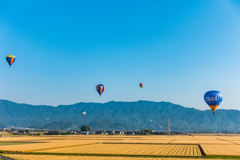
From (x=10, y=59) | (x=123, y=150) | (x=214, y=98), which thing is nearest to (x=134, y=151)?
(x=123, y=150)

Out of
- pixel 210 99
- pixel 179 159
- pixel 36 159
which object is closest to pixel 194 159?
pixel 179 159

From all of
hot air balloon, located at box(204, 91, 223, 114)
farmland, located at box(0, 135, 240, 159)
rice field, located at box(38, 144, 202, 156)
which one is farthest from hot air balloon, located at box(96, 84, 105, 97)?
rice field, located at box(38, 144, 202, 156)

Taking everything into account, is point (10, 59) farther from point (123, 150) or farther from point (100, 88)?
point (123, 150)

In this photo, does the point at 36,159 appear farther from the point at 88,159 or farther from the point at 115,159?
the point at 115,159

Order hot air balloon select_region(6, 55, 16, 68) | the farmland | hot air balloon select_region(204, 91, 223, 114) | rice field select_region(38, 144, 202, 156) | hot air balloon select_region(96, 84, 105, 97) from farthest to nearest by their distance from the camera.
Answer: hot air balloon select_region(96, 84, 105, 97), hot air balloon select_region(6, 55, 16, 68), hot air balloon select_region(204, 91, 223, 114), rice field select_region(38, 144, 202, 156), the farmland

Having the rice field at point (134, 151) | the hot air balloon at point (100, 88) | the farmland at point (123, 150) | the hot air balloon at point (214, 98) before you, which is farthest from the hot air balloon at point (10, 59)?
the hot air balloon at point (214, 98)

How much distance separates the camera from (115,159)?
36750 mm

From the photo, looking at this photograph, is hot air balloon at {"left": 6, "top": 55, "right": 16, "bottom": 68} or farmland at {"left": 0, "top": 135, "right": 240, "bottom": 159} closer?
farmland at {"left": 0, "top": 135, "right": 240, "bottom": 159}

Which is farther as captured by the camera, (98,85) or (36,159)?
(98,85)

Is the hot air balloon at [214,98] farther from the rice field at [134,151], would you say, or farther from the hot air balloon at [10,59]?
the hot air balloon at [10,59]

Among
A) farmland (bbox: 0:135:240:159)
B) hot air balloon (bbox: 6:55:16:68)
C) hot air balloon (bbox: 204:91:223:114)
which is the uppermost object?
hot air balloon (bbox: 6:55:16:68)

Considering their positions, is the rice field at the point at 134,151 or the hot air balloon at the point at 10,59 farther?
the hot air balloon at the point at 10,59

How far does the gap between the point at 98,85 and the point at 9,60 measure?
33066 mm

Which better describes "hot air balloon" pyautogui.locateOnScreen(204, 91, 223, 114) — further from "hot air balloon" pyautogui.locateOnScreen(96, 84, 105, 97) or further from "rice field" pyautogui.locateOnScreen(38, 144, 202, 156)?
"hot air balloon" pyautogui.locateOnScreen(96, 84, 105, 97)
